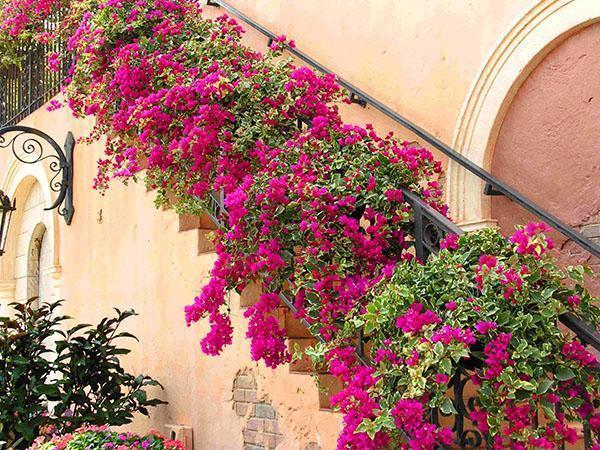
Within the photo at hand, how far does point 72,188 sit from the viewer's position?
9031mm

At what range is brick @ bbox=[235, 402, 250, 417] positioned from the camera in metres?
5.68

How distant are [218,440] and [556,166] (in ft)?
9.42

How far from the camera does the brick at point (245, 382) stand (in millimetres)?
5645

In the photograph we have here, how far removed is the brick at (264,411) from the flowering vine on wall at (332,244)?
1.29 meters

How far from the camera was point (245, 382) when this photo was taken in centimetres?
573

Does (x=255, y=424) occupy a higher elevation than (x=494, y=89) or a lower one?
lower

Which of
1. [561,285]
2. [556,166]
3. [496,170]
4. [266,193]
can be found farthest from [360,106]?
[561,285]

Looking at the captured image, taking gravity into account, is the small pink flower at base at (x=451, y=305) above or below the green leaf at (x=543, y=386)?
above

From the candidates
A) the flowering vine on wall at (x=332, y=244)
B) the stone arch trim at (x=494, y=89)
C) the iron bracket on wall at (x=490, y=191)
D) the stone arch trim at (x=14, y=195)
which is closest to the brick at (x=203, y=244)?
the flowering vine on wall at (x=332, y=244)

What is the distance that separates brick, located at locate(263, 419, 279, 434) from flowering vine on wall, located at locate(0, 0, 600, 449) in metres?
1.25

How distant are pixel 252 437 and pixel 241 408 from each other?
0.26 m

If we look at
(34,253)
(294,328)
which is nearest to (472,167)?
(294,328)

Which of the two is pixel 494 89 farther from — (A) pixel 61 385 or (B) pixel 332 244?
(A) pixel 61 385

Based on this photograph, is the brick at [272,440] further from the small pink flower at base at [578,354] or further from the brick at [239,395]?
the small pink flower at base at [578,354]
